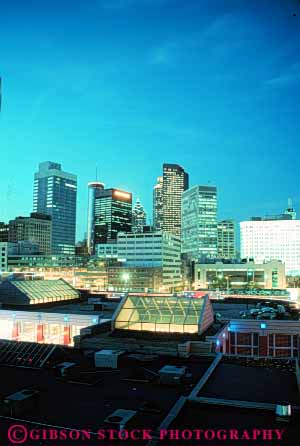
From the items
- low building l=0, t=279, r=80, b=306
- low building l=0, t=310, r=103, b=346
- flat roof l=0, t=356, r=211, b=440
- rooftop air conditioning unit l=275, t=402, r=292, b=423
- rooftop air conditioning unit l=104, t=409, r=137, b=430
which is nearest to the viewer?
rooftop air conditioning unit l=104, t=409, r=137, b=430

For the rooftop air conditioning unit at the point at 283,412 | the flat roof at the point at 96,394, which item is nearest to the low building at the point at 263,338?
the flat roof at the point at 96,394

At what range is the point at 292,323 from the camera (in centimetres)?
4434

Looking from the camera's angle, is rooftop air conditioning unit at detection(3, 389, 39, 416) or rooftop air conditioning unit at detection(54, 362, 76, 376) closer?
rooftop air conditioning unit at detection(3, 389, 39, 416)

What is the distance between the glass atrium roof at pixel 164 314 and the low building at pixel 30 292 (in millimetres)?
24639

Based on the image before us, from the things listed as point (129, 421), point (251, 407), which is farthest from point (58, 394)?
point (251, 407)

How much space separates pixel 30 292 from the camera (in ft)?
201

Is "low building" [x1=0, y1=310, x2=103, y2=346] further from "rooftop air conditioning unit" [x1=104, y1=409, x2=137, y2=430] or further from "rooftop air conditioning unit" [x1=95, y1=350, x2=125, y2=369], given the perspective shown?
"rooftop air conditioning unit" [x1=104, y1=409, x2=137, y2=430]

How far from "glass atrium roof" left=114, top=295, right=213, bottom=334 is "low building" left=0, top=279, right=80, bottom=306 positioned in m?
24.6

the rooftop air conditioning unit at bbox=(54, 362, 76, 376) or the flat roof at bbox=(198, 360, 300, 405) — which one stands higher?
the rooftop air conditioning unit at bbox=(54, 362, 76, 376)

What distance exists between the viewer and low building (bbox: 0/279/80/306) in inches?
2372

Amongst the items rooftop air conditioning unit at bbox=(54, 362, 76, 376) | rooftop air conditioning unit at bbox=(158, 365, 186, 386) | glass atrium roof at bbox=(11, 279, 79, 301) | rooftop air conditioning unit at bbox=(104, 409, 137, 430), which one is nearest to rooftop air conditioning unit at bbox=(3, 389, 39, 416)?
rooftop air conditioning unit at bbox=(104, 409, 137, 430)

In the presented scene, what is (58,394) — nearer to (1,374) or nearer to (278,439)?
(1,374)

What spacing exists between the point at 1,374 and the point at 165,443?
50.3 ft

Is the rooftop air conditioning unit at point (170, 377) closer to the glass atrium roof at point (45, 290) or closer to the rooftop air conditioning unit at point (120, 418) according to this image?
the rooftop air conditioning unit at point (120, 418)
